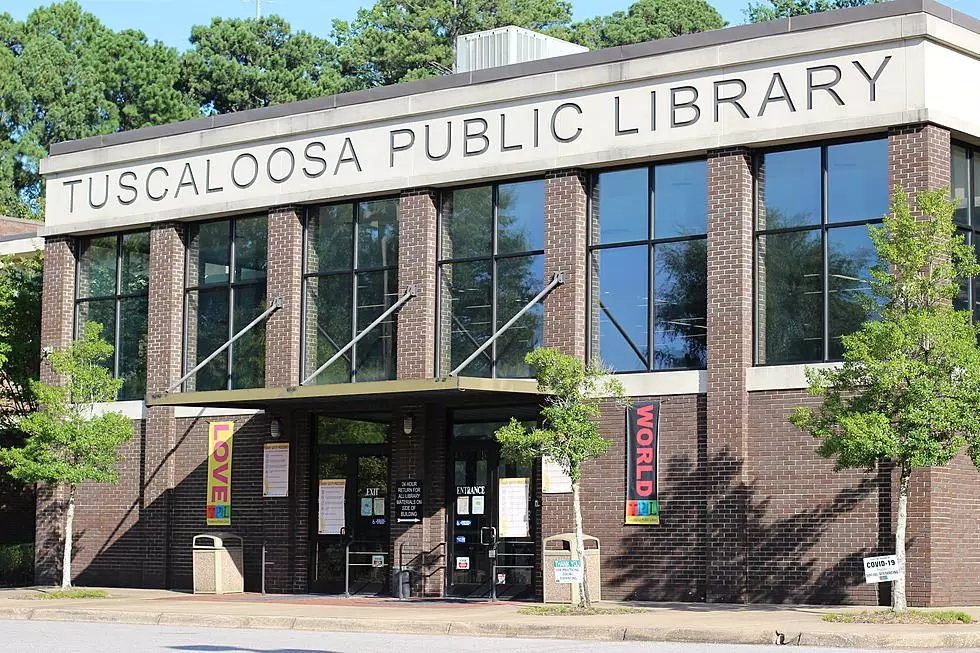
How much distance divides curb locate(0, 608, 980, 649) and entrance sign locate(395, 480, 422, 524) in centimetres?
587

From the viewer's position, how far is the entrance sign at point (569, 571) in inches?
938

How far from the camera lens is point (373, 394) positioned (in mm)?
27219

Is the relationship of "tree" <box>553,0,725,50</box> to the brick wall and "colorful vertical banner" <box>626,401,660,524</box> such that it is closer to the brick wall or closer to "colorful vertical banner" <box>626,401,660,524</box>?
the brick wall

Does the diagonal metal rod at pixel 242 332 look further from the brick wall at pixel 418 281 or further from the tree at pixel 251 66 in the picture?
the tree at pixel 251 66

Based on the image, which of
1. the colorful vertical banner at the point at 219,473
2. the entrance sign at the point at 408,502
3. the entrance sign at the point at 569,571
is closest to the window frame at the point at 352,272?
the entrance sign at the point at 408,502

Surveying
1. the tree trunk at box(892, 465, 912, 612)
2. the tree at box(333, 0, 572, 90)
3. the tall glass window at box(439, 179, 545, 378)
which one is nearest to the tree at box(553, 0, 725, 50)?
the tree at box(333, 0, 572, 90)

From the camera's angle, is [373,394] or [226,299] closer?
[373,394]

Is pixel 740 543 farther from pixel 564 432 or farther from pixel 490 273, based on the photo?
pixel 490 273

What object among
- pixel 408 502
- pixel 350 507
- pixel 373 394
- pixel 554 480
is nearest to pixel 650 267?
pixel 554 480

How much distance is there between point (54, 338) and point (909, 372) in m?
19.9

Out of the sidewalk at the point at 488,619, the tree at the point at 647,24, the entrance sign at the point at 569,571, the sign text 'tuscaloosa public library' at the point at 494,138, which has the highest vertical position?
the tree at the point at 647,24

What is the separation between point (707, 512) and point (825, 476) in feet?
6.76

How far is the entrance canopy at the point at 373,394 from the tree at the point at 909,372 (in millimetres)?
5383

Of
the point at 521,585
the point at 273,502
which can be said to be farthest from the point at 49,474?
the point at 521,585
